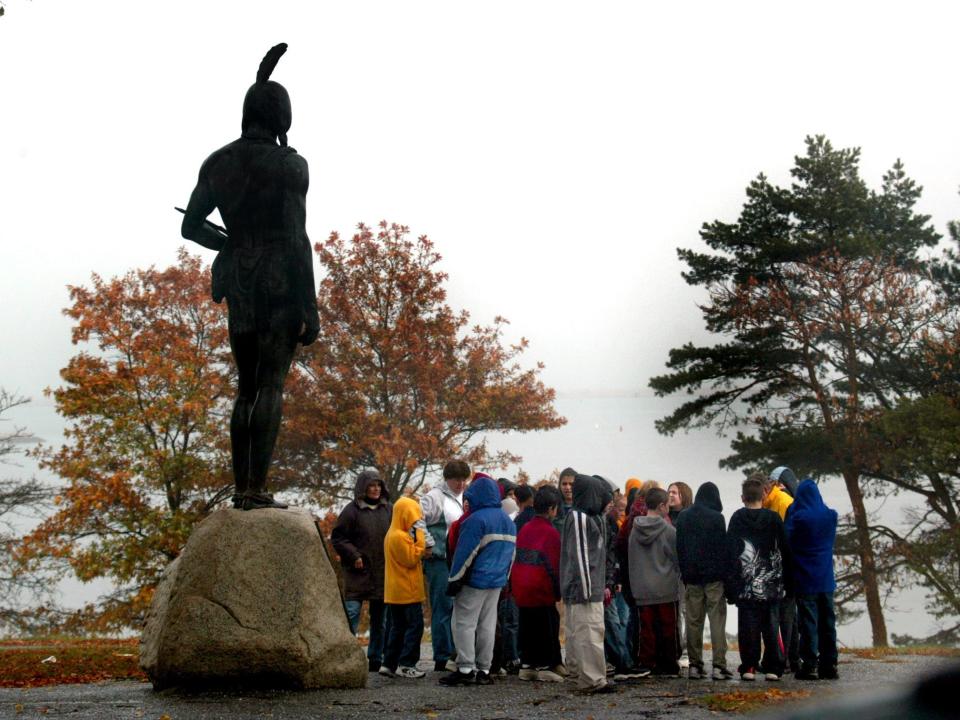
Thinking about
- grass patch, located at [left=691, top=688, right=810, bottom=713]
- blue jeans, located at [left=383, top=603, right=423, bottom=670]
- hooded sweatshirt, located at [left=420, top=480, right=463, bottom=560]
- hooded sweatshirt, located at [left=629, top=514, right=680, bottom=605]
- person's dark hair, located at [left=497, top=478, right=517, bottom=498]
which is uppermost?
person's dark hair, located at [left=497, top=478, right=517, bottom=498]

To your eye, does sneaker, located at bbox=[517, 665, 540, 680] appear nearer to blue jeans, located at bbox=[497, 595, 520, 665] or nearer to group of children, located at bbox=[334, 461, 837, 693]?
group of children, located at bbox=[334, 461, 837, 693]

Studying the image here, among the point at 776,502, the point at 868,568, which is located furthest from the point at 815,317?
the point at 776,502

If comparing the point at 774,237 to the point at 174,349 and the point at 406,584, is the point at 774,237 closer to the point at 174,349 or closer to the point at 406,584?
the point at 174,349

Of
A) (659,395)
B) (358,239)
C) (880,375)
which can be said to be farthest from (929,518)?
(358,239)

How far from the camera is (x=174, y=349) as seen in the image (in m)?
28.0

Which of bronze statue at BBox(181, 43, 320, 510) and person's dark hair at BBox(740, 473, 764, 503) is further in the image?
person's dark hair at BBox(740, 473, 764, 503)

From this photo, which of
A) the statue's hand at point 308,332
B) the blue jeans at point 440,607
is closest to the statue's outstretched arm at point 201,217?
the statue's hand at point 308,332

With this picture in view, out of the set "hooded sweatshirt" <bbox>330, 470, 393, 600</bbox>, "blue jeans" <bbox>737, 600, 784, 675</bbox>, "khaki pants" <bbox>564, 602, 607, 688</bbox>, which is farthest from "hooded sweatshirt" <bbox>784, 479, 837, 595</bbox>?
"hooded sweatshirt" <bbox>330, 470, 393, 600</bbox>

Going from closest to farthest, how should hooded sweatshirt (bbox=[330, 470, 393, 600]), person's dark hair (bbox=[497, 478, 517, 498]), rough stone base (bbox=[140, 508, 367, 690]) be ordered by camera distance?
rough stone base (bbox=[140, 508, 367, 690]) → hooded sweatshirt (bbox=[330, 470, 393, 600]) → person's dark hair (bbox=[497, 478, 517, 498])

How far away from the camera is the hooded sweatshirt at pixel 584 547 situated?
27.6ft

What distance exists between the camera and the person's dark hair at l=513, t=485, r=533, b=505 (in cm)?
1037

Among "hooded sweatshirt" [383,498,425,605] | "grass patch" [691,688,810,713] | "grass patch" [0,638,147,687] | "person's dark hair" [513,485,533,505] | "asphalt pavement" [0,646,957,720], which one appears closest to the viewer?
"asphalt pavement" [0,646,957,720]

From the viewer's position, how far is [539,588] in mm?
9172

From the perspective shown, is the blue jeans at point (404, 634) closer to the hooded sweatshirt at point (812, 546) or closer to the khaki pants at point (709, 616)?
the khaki pants at point (709, 616)
